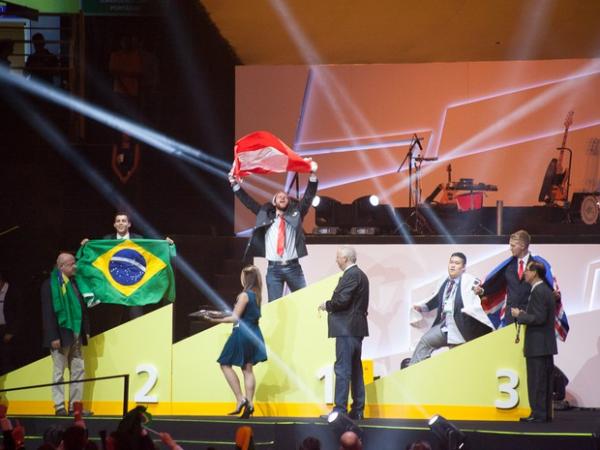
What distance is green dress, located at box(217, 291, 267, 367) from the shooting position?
946cm

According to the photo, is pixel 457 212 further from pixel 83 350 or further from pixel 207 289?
pixel 83 350

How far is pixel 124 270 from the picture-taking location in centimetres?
1049

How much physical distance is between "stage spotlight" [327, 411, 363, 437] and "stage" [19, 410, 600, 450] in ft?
0.50

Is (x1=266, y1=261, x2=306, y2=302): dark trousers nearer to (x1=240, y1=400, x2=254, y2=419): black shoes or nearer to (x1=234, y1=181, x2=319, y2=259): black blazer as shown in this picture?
(x1=234, y1=181, x2=319, y2=259): black blazer

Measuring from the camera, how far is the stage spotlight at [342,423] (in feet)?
28.0

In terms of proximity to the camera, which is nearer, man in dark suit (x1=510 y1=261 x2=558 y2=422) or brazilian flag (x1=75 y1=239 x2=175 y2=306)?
man in dark suit (x1=510 y1=261 x2=558 y2=422)

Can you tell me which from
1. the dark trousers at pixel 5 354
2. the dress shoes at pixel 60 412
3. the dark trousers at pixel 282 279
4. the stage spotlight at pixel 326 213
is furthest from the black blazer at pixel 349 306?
the stage spotlight at pixel 326 213

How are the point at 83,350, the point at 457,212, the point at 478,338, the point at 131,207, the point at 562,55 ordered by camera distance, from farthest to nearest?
the point at 562,55 < the point at 457,212 < the point at 131,207 < the point at 83,350 < the point at 478,338

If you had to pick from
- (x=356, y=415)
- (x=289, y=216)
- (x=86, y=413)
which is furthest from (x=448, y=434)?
(x=86, y=413)

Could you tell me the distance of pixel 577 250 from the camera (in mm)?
11711

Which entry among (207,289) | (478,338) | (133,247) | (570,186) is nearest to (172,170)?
(207,289)

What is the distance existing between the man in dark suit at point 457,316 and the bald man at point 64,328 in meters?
3.05

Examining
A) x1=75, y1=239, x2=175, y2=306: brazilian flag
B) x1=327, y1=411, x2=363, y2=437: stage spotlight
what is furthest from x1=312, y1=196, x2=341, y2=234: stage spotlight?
x1=327, y1=411, x2=363, y2=437: stage spotlight

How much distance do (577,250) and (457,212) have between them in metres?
2.23
